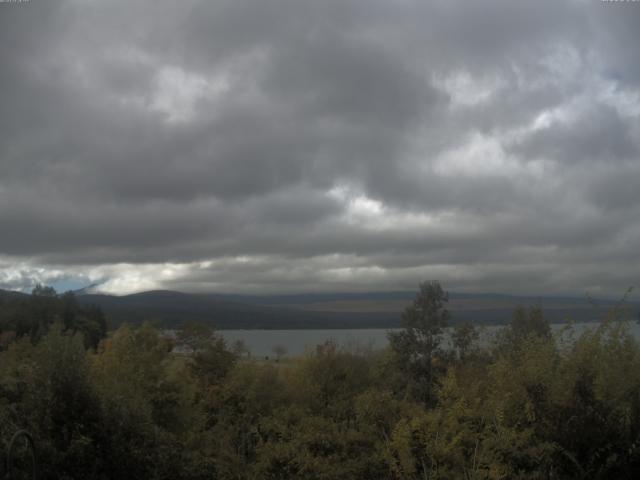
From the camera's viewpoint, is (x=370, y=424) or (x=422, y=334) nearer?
(x=370, y=424)

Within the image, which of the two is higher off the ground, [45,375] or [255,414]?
[45,375]

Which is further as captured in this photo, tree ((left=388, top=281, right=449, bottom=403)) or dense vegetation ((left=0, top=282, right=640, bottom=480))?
tree ((left=388, top=281, right=449, bottom=403))

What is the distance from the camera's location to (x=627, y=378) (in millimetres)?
11617

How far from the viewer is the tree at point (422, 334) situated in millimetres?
26234

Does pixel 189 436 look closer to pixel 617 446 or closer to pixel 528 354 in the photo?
pixel 528 354

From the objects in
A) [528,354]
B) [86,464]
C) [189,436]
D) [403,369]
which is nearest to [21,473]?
[86,464]

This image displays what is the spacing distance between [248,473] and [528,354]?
560cm

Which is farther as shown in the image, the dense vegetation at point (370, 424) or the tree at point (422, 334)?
the tree at point (422, 334)

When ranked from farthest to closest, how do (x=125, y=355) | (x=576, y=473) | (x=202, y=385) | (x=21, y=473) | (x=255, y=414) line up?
(x=202, y=385) < (x=255, y=414) < (x=125, y=355) < (x=576, y=473) < (x=21, y=473)

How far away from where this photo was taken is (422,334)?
27.2 m

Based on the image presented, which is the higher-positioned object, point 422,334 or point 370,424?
point 422,334

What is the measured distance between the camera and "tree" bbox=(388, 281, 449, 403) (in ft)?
86.1

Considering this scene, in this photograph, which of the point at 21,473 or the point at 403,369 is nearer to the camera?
the point at 21,473

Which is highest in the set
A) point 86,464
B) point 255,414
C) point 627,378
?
point 627,378
